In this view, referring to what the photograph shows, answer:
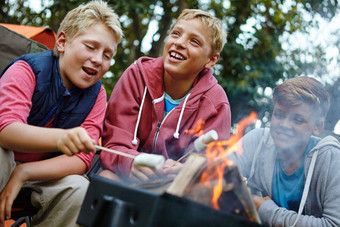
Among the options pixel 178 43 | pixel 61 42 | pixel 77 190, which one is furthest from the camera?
pixel 178 43

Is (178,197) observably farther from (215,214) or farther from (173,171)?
(173,171)

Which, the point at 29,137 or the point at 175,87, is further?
the point at 175,87

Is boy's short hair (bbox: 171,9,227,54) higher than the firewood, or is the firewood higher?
boy's short hair (bbox: 171,9,227,54)

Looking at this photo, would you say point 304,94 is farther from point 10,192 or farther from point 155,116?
point 10,192

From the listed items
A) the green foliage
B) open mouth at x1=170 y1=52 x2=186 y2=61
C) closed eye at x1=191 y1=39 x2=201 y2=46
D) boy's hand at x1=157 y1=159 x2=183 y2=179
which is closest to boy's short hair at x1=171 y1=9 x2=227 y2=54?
closed eye at x1=191 y1=39 x2=201 y2=46

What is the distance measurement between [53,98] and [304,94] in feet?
4.97

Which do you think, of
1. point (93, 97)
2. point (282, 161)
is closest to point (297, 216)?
point (282, 161)

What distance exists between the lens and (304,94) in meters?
2.15

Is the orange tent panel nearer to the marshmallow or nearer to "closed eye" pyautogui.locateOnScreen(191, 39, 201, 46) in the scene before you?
"closed eye" pyautogui.locateOnScreen(191, 39, 201, 46)

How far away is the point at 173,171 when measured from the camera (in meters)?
1.83

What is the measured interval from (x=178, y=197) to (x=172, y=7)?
617cm

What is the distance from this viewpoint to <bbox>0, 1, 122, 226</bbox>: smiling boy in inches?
61.3

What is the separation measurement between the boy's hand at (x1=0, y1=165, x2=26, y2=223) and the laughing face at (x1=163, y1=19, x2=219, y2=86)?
45.6 inches

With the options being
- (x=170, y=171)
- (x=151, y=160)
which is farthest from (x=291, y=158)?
(x=151, y=160)
